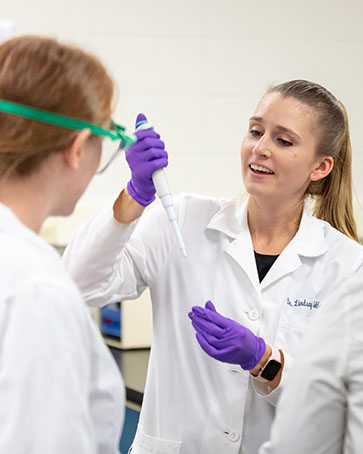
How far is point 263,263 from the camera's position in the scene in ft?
5.45

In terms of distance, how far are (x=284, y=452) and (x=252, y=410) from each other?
1.97ft

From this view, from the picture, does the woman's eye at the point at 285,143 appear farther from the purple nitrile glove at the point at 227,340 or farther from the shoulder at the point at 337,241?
the purple nitrile glove at the point at 227,340

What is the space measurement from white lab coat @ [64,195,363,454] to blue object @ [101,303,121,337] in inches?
56.3

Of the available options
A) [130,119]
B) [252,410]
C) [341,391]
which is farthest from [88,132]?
[130,119]

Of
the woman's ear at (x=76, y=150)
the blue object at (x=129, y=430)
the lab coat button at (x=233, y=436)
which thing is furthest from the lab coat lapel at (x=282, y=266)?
the blue object at (x=129, y=430)

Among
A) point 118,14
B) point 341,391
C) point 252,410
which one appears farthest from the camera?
point 118,14

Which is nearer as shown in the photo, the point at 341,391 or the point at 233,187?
the point at 341,391

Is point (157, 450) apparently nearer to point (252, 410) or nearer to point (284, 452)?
point (252, 410)

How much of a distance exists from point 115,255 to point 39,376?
709 mm

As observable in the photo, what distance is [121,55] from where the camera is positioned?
3.15m

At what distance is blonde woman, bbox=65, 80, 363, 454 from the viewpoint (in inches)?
58.1

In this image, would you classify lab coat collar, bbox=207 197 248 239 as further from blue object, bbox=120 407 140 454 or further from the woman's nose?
blue object, bbox=120 407 140 454

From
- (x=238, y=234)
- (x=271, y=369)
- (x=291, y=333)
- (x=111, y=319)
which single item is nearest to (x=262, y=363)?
(x=271, y=369)

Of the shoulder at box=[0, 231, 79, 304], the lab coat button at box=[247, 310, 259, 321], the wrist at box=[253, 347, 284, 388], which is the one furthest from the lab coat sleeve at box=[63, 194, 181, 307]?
the shoulder at box=[0, 231, 79, 304]
